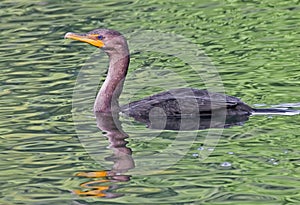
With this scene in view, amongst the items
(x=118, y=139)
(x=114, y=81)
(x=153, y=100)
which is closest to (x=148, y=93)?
(x=114, y=81)

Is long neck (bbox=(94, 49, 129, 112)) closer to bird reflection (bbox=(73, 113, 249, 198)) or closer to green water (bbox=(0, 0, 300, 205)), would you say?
bird reflection (bbox=(73, 113, 249, 198))

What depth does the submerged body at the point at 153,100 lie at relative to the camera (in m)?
9.80

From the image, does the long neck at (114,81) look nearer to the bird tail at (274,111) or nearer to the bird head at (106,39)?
the bird head at (106,39)

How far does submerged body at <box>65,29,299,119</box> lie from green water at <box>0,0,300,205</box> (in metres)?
0.30

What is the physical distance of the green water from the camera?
7.53m

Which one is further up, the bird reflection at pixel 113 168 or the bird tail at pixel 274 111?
the bird reflection at pixel 113 168

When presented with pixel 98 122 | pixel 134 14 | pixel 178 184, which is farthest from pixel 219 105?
pixel 134 14

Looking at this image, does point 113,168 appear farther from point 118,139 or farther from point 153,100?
point 153,100

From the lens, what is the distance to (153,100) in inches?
399

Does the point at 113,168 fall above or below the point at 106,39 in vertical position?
below

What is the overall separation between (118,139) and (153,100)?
98cm

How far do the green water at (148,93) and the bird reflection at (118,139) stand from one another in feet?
0.12

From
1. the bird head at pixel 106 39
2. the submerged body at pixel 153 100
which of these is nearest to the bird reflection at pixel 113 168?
the submerged body at pixel 153 100

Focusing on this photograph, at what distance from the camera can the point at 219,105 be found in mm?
9789
